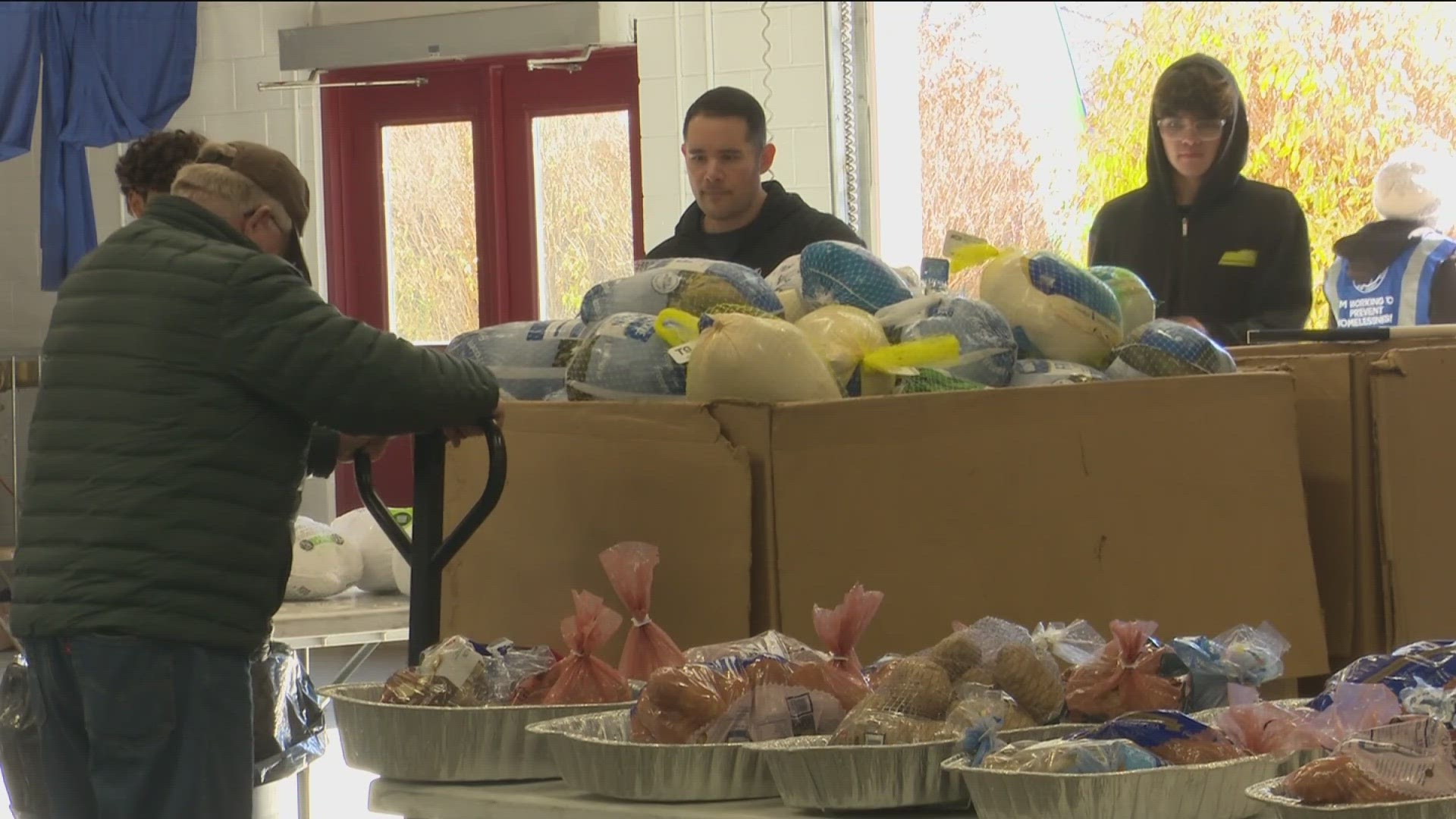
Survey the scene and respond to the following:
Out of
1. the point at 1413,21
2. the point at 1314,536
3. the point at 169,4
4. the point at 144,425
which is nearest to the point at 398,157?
the point at 169,4

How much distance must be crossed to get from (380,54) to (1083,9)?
2.35 m

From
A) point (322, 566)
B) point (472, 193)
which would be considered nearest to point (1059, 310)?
point (322, 566)

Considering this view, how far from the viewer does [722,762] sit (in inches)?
43.0

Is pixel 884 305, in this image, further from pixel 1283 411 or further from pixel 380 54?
pixel 380 54

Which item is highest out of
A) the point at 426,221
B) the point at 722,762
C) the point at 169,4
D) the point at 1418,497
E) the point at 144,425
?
the point at 169,4

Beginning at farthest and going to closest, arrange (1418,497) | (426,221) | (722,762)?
(426,221) → (1418,497) → (722,762)

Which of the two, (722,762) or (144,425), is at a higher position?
(144,425)

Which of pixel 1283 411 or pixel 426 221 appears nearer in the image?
pixel 1283 411

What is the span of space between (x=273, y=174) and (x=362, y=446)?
357 mm

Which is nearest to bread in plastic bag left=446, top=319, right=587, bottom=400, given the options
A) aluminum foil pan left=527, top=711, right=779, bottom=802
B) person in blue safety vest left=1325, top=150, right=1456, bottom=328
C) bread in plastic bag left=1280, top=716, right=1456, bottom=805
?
aluminum foil pan left=527, top=711, right=779, bottom=802

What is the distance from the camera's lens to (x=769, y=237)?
8.94 ft

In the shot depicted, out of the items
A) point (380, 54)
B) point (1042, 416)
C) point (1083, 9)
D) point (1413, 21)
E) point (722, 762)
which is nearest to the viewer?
point (722, 762)

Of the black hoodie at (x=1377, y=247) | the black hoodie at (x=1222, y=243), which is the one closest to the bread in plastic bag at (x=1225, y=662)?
the black hoodie at (x=1222, y=243)

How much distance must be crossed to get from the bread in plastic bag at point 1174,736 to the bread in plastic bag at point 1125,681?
0.25 ft
